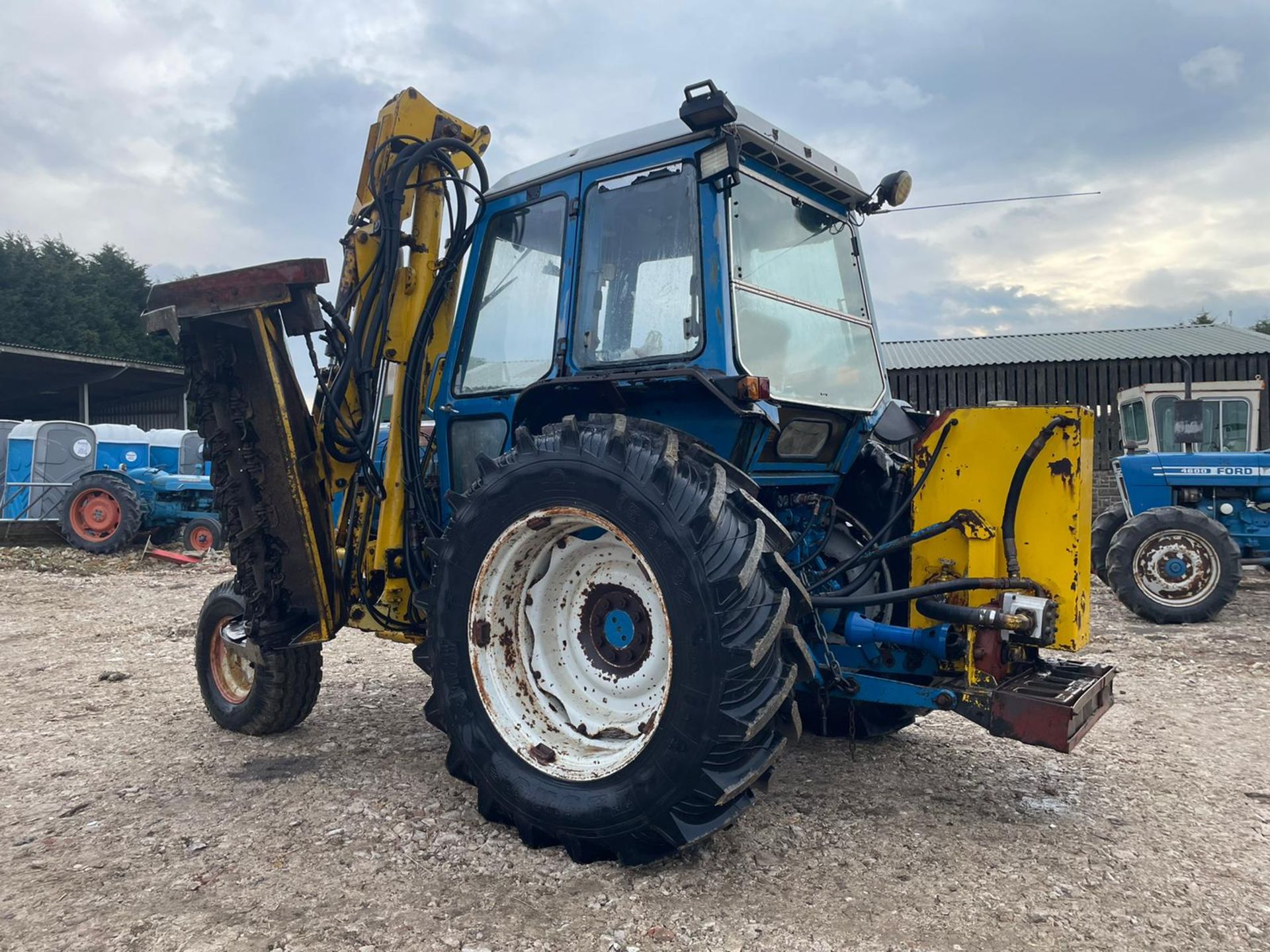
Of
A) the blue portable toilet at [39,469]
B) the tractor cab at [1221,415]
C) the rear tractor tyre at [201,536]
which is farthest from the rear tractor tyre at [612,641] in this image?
the blue portable toilet at [39,469]

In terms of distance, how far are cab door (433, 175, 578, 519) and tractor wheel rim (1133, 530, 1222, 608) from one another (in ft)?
22.2

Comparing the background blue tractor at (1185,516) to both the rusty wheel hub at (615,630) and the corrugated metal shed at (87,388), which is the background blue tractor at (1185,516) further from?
the corrugated metal shed at (87,388)

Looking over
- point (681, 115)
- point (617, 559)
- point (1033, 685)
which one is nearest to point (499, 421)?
point (617, 559)

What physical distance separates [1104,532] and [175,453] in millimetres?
15265

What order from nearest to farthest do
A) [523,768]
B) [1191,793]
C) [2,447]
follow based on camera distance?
[523,768], [1191,793], [2,447]

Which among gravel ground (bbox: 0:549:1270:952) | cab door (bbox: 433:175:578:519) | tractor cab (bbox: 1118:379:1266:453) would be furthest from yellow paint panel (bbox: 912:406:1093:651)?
tractor cab (bbox: 1118:379:1266:453)

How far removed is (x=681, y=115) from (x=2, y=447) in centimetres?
1634

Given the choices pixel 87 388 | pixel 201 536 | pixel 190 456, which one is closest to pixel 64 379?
pixel 87 388

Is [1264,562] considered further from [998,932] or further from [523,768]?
[523,768]

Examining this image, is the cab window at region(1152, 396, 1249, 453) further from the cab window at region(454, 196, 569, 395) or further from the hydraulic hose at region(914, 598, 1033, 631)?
the cab window at region(454, 196, 569, 395)

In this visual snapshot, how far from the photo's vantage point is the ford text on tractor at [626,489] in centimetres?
269

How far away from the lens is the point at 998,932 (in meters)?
2.43

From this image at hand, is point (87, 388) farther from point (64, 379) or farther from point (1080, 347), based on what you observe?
point (1080, 347)

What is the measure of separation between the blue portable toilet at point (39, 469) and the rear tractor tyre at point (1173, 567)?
588 inches
